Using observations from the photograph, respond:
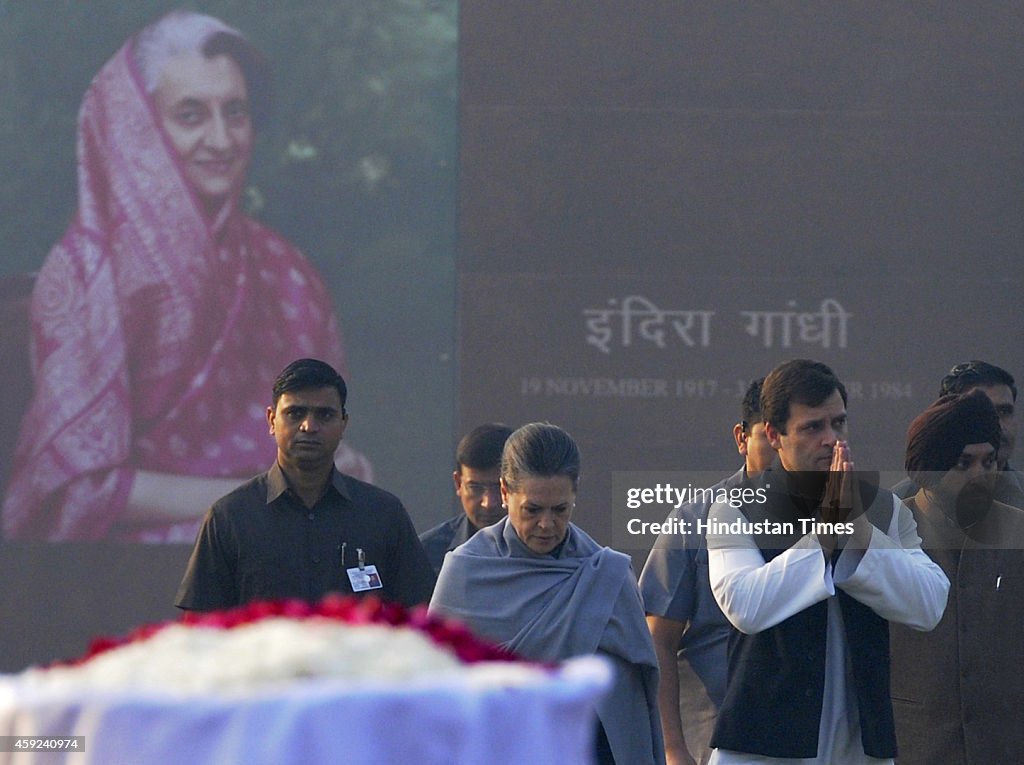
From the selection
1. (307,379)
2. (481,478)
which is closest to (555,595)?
(307,379)

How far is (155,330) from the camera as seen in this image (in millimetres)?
8141

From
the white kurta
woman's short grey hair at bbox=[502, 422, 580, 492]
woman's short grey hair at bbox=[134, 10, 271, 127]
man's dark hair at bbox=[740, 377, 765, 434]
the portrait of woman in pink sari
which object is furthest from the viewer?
woman's short grey hair at bbox=[134, 10, 271, 127]

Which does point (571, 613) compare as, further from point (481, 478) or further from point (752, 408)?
point (481, 478)

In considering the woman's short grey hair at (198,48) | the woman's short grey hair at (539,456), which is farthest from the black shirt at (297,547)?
the woman's short grey hair at (198,48)

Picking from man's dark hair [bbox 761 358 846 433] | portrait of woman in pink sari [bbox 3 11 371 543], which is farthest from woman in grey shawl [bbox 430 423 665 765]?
portrait of woman in pink sari [bbox 3 11 371 543]

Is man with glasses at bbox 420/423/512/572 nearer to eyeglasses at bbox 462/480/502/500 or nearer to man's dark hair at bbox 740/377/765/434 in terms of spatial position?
eyeglasses at bbox 462/480/502/500

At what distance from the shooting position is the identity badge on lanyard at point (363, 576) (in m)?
4.11

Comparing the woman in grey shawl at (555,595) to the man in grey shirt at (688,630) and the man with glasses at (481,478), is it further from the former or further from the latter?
the man with glasses at (481,478)

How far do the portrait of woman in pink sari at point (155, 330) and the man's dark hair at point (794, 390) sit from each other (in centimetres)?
442

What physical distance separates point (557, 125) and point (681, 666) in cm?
428

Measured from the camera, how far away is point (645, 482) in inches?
325

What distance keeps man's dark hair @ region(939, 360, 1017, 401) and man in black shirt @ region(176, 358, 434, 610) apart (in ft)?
6.27

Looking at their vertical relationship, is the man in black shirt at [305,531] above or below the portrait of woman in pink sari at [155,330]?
below

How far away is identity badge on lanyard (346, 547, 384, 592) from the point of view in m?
4.11
